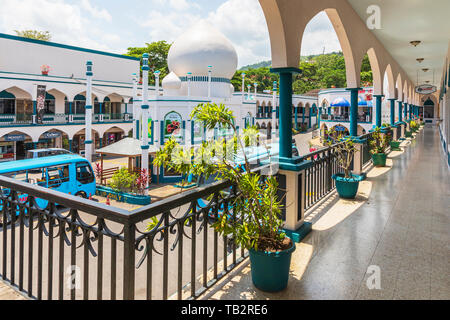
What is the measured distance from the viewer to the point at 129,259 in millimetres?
1778

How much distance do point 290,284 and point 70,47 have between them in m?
26.1

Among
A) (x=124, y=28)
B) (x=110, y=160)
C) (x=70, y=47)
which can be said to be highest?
(x=70, y=47)

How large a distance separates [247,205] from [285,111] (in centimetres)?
164

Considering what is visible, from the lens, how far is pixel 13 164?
10.9 metres

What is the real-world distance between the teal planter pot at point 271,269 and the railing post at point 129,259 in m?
1.06

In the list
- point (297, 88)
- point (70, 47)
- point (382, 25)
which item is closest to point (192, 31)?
point (70, 47)

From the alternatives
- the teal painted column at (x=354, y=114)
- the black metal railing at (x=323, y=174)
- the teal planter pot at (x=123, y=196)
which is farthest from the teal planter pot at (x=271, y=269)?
the teal planter pot at (x=123, y=196)

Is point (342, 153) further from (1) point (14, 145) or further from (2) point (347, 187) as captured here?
(1) point (14, 145)

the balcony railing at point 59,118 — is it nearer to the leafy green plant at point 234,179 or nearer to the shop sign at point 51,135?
the shop sign at point 51,135

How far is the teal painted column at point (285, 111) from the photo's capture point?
388 cm

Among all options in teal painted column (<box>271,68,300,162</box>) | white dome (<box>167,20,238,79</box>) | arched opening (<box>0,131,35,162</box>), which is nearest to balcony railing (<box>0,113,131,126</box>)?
arched opening (<box>0,131,35,162</box>)

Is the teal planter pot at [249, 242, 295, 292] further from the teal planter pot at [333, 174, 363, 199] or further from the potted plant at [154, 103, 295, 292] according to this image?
the teal planter pot at [333, 174, 363, 199]

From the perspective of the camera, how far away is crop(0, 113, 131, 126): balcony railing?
62.8ft
